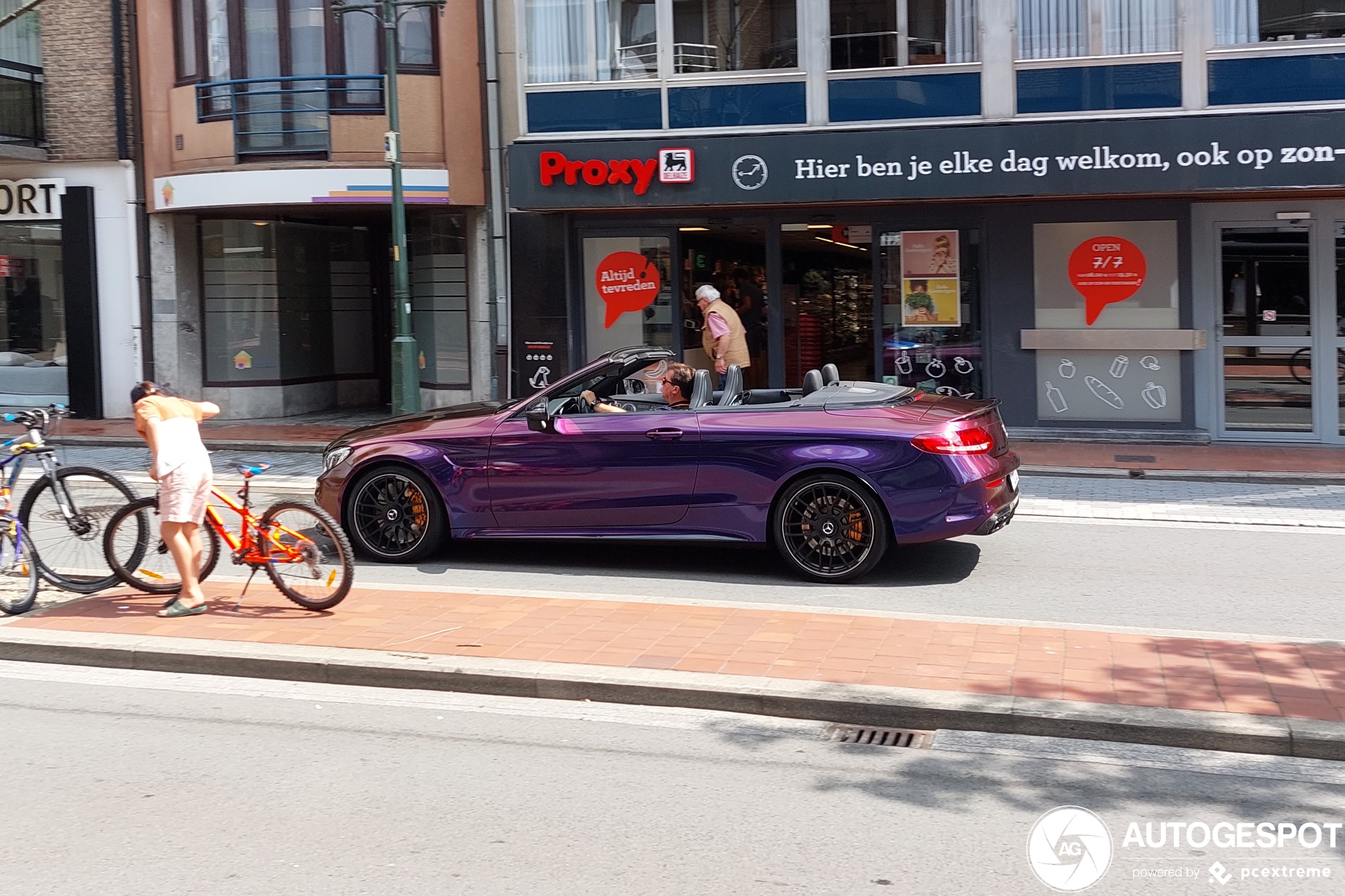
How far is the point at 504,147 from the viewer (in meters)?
18.3

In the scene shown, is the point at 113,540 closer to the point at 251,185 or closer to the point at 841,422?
the point at 841,422

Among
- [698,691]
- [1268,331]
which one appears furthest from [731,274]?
[698,691]

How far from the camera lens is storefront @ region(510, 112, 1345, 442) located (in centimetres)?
1546

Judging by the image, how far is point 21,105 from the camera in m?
19.7

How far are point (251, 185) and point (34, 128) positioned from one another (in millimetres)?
4282

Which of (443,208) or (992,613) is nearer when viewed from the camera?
(992,613)

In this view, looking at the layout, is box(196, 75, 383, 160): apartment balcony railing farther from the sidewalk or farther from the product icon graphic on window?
the sidewalk

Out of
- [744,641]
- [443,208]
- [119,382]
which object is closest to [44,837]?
[744,641]

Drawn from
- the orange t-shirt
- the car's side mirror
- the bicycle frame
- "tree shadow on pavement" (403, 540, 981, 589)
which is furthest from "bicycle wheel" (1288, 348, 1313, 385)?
the orange t-shirt

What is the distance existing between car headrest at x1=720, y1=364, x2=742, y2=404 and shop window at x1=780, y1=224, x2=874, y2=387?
834 centimetres

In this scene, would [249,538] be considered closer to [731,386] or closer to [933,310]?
[731,386]

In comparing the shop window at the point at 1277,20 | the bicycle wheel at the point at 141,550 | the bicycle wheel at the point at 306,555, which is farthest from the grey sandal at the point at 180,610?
the shop window at the point at 1277,20

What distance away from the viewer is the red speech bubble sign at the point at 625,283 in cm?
1783

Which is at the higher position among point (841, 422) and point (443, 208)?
point (443, 208)
